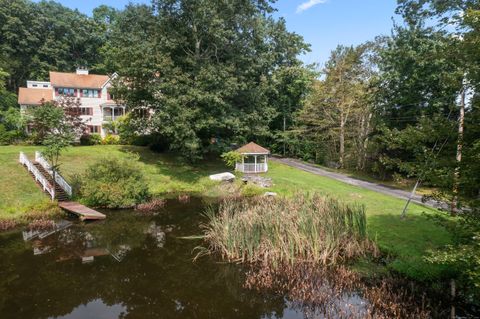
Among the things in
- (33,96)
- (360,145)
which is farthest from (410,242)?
(33,96)

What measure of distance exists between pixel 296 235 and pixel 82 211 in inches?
544

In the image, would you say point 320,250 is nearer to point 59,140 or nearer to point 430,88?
point 59,140

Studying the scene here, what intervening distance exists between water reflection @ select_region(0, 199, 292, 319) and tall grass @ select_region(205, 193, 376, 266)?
3.37 ft

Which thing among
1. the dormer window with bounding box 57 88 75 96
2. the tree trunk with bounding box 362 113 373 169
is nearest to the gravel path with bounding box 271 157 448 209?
the tree trunk with bounding box 362 113 373 169

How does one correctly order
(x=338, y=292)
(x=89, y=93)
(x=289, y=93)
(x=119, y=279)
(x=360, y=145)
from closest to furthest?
(x=338, y=292)
(x=119, y=279)
(x=360, y=145)
(x=89, y=93)
(x=289, y=93)

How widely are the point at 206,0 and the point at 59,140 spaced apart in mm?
16784

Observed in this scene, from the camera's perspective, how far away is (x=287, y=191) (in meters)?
A: 25.9

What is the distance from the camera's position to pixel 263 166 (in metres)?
33.5

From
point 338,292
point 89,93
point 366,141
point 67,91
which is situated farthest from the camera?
point 89,93

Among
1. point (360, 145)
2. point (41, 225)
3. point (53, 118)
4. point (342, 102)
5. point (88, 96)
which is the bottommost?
point (41, 225)

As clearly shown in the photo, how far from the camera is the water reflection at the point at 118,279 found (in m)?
9.96

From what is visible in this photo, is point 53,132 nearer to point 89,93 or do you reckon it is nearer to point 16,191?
point 16,191

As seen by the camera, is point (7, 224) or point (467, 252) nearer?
point (467, 252)

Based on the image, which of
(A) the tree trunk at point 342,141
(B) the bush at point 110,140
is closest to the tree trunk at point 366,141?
(A) the tree trunk at point 342,141
